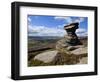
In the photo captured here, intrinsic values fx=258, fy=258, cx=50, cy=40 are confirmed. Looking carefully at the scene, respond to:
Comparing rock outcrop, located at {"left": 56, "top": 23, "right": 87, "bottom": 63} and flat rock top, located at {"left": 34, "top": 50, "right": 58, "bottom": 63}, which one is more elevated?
rock outcrop, located at {"left": 56, "top": 23, "right": 87, "bottom": 63}

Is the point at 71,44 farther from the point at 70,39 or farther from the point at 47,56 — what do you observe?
the point at 47,56

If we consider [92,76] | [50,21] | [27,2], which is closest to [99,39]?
[92,76]

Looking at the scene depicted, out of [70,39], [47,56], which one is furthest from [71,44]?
[47,56]

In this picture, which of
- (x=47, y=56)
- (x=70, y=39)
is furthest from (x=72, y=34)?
(x=47, y=56)

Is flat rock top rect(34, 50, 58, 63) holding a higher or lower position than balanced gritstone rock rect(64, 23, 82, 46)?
lower

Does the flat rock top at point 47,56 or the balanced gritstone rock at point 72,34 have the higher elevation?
the balanced gritstone rock at point 72,34

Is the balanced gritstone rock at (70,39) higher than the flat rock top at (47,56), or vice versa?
the balanced gritstone rock at (70,39)

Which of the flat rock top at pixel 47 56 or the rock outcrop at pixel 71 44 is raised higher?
the rock outcrop at pixel 71 44

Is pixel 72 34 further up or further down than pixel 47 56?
further up
